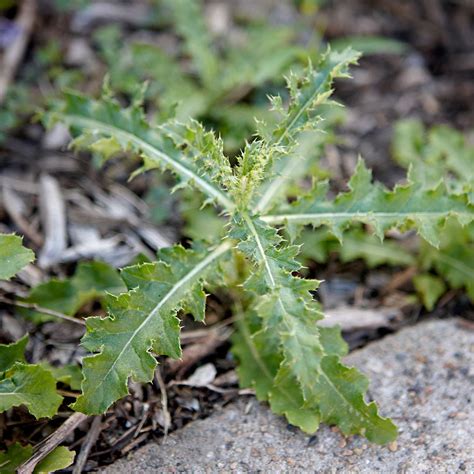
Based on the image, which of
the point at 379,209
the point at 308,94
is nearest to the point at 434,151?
the point at 379,209

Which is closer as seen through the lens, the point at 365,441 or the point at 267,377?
the point at 365,441

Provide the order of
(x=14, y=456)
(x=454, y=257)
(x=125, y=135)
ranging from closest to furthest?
1. (x=14, y=456)
2. (x=125, y=135)
3. (x=454, y=257)

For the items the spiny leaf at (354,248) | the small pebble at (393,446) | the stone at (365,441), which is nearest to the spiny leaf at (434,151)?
the spiny leaf at (354,248)

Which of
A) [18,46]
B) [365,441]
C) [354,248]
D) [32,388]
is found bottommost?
[365,441]

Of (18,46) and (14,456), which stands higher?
(18,46)

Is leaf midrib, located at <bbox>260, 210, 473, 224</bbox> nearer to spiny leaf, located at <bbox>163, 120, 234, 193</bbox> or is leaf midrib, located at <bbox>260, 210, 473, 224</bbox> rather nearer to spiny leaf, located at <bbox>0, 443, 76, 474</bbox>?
spiny leaf, located at <bbox>163, 120, 234, 193</bbox>

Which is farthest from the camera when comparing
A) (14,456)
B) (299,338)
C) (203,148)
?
(203,148)

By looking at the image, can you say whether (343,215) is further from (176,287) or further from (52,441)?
(52,441)
